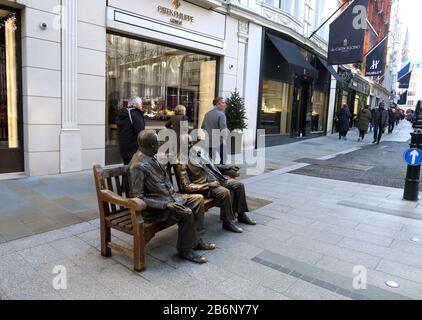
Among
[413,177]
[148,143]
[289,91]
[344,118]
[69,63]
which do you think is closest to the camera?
[148,143]

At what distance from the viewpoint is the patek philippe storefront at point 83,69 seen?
22.7 ft

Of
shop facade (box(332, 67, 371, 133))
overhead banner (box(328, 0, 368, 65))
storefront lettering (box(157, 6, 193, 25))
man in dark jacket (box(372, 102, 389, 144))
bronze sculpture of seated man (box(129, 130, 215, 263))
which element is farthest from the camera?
shop facade (box(332, 67, 371, 133))

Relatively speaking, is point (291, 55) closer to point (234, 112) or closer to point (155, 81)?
point (234, 112)

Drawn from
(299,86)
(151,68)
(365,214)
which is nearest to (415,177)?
(365,214)

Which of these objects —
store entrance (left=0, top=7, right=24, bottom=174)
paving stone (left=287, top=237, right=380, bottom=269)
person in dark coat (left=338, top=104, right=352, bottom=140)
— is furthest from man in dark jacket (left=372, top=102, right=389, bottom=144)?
store entrance (left=0, top=7, right=24, bottom=174)

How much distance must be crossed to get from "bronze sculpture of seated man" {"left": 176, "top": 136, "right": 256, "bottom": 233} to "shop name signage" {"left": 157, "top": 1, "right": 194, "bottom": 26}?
5.99 meters

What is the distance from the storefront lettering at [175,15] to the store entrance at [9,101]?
3.63m

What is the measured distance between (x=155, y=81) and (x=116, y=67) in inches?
58.8

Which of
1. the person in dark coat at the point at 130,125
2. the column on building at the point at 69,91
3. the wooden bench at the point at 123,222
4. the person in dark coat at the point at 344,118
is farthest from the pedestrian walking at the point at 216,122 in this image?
the person in dark coat at the point at 344,118

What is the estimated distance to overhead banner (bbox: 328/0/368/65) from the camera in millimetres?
13578

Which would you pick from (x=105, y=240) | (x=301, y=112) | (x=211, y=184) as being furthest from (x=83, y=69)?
(x=301, y=112)

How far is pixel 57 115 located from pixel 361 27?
11.9 meters

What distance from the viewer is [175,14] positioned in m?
9.58

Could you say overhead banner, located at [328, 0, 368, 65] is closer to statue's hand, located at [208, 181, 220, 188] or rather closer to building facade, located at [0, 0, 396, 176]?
building facade, located at [0, 0, 396, 176]
